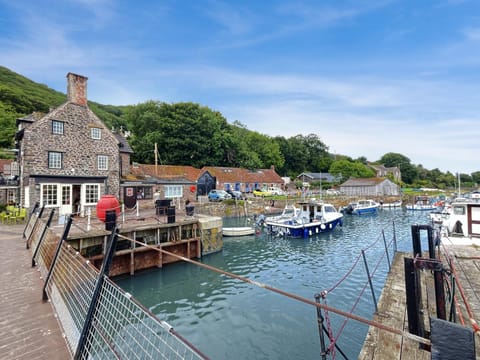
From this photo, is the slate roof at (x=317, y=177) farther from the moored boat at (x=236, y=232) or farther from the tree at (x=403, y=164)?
the moored boat at (x=236, y=232)

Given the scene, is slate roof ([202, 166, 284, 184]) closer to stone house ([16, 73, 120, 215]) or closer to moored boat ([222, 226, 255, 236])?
stone house ([16, 73, 120, 215])

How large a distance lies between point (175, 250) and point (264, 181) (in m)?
41.2

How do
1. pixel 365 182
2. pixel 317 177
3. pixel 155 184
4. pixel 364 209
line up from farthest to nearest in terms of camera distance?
pixel 317 177 → pixel 365 182 → pixel 364 209 → pixel 155 184

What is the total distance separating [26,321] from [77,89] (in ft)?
78.6

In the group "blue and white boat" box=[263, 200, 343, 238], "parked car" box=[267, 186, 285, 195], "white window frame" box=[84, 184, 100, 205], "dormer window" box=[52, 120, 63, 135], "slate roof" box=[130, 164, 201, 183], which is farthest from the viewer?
"parked car" box=[267, 186, 285, 195]

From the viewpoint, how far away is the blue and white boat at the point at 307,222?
22812 mm

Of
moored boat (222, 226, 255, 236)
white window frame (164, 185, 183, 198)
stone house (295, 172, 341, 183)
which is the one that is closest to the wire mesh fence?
moored boat (222, 226, 255, 236)

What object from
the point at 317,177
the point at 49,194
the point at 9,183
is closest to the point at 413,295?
the point at 49,194

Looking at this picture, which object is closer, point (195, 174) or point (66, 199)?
point (66, 199)

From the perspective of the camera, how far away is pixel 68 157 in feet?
73.3

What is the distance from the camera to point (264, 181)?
55.5 m

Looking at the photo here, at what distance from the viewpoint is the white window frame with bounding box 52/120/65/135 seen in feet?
71.1

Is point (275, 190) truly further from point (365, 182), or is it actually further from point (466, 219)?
point (466, 219)

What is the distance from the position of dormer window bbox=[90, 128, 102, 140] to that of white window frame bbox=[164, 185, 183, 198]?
1019 centimetres
